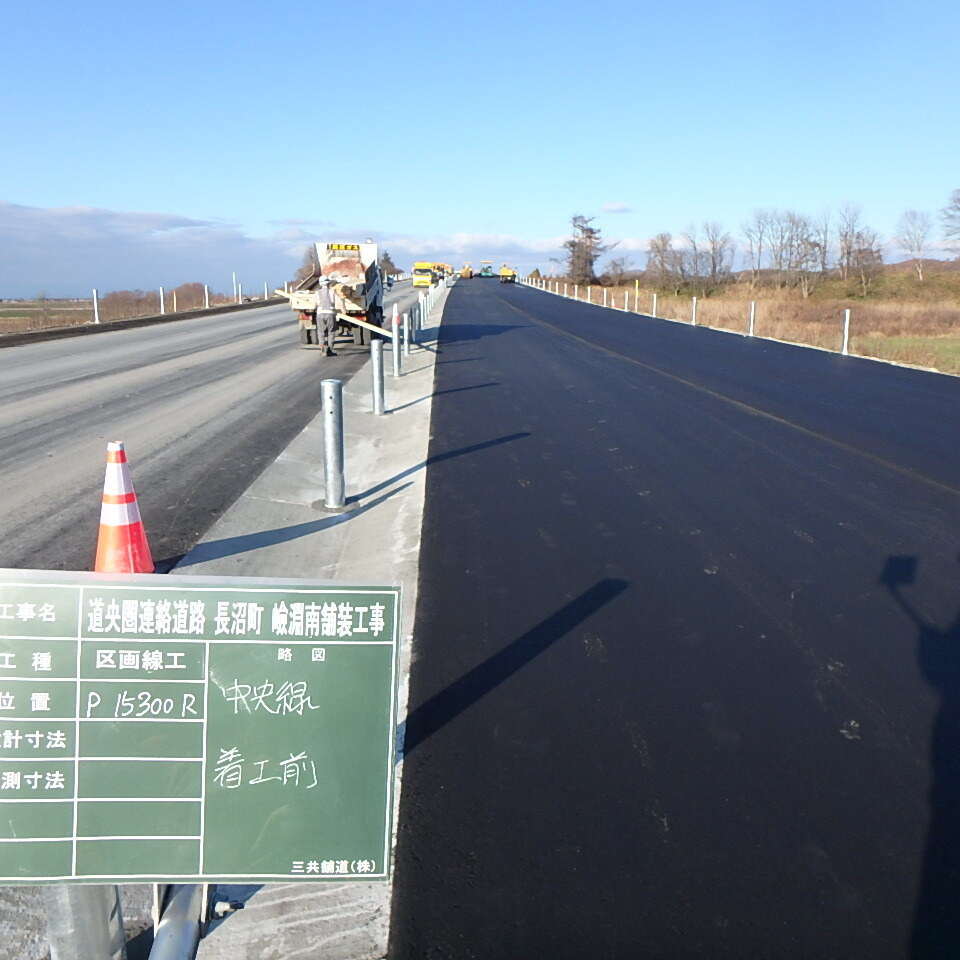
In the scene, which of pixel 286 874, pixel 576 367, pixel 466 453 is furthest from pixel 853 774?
pixel 576 367

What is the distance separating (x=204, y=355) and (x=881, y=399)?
15.6 metres

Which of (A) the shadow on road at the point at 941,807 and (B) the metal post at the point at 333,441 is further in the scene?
(B) the metal post at the point at 333,441

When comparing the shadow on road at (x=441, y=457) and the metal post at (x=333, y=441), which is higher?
the metal post at (x=333, y=441)

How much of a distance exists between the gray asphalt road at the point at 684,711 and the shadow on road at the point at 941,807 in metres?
0.01

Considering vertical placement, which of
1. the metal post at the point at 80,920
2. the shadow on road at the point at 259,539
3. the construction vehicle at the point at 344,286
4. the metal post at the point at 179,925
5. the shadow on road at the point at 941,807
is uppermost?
the construction vehicle at the point at 344,286

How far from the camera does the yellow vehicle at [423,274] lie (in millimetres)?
70500

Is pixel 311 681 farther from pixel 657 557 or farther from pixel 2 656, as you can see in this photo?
pixel 657 557

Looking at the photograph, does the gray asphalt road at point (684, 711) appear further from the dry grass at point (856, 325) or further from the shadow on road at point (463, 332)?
the shadow on road at point (463, 332)

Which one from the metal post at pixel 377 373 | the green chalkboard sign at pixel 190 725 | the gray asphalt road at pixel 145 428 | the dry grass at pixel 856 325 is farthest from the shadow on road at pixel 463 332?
the green chalkboard sign at pixel 190 725

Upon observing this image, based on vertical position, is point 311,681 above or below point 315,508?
above

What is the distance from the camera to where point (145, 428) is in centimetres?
1303

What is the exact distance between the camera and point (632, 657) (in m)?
5.39

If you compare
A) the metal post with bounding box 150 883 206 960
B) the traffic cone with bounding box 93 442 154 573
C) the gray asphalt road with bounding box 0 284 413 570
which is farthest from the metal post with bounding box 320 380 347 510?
the metal post with bounding box 150 883 206 960

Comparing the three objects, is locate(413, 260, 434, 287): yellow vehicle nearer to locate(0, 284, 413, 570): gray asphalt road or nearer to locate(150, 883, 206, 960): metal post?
locate(0, 284, 413, 570): gray asphalt road
